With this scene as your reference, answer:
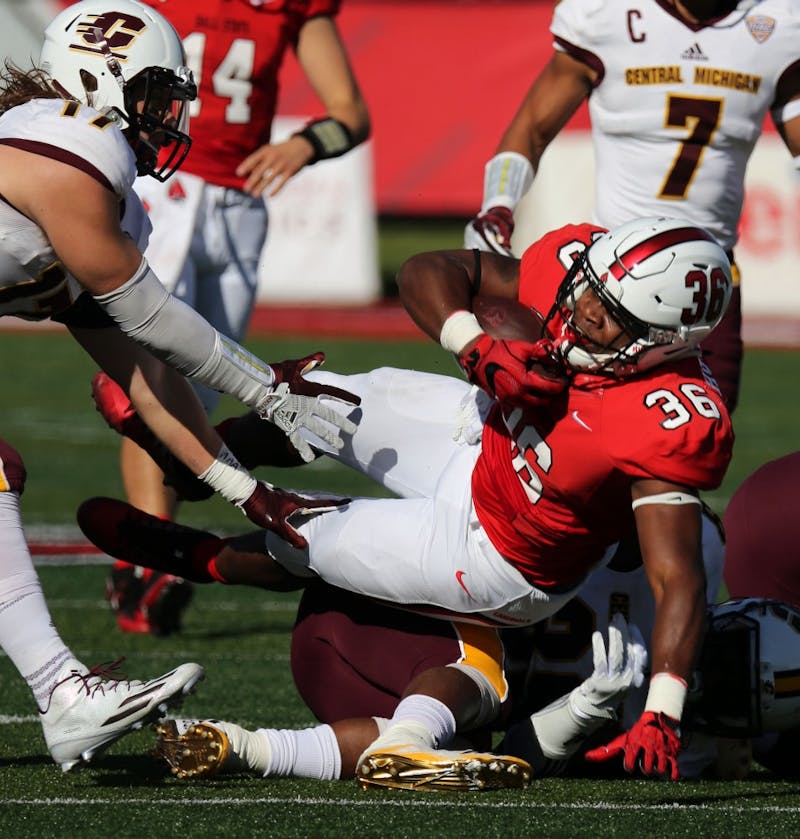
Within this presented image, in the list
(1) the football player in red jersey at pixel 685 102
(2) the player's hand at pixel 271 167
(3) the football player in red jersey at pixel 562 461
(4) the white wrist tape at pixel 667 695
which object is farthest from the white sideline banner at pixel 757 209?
(4) the white wrist tape at pixel 667 695

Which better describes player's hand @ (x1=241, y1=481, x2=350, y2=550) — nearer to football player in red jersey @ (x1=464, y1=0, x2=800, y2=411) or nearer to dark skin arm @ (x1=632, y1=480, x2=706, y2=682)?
dark skin arm @ (x1=632, y1=480, x2=706, y2=682)

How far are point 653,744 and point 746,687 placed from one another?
75 cm

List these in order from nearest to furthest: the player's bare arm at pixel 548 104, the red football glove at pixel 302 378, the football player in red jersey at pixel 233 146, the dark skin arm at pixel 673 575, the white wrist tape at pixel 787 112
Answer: the dark skin arm at pixel 673 575, the red football glove at pixel 302 378, the white wrist tape at pixel 787 112, the player's bare arm at pixel 548 104, the football player in red jersey at pixel 233 146

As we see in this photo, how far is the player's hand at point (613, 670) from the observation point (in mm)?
3645

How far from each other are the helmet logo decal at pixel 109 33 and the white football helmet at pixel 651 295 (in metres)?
1.14

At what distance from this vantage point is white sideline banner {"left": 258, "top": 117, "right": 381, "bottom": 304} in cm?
1464

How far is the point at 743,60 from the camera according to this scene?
5.23 meters

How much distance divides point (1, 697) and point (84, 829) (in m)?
1.43

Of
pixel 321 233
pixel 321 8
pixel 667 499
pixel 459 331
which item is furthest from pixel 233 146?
pixel 321 233

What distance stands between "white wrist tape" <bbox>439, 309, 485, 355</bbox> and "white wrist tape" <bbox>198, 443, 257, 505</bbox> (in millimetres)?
554

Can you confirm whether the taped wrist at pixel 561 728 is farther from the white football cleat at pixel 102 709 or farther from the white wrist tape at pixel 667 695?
the white football cleat at pixel 102 709

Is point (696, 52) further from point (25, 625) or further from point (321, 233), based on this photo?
point (321, 233)

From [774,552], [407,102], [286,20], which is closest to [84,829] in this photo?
[774,552]

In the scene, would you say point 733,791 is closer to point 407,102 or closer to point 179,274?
point 179,274
